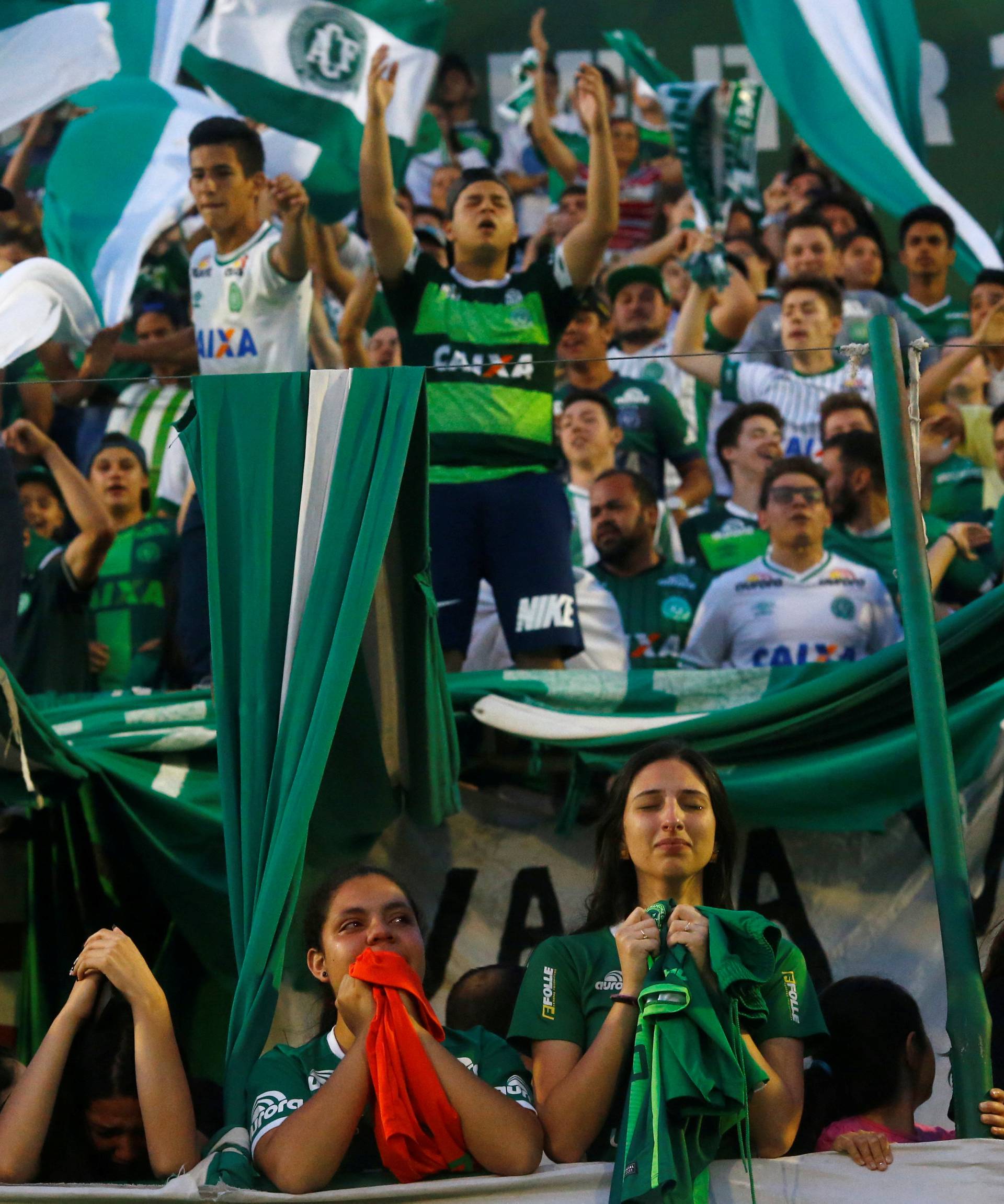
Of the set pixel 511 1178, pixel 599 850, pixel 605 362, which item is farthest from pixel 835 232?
pixel 511 1178

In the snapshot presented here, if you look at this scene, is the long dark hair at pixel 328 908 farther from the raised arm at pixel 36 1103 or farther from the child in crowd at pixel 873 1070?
the child in crowd at pixel 873 1070

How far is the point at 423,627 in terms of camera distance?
13.6ft

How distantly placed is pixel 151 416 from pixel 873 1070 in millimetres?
3728

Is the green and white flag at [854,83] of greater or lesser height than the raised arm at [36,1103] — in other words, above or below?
above

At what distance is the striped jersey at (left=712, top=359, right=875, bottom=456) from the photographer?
6.21 metres

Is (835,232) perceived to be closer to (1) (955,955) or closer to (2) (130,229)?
(2) (130,229)

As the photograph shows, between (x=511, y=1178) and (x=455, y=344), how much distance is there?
9.78 ft

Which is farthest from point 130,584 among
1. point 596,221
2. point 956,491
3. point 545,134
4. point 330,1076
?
point 545,134

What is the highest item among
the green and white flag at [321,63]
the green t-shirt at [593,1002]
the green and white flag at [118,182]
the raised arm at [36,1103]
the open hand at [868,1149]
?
the green and white flag at [321,63]

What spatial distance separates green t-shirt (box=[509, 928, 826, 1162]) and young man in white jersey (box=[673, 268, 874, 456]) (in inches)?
120

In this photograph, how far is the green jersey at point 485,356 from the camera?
5.31m

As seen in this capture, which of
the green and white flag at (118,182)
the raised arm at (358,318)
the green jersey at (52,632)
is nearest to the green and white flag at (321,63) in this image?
the green and white flag at (118,182)

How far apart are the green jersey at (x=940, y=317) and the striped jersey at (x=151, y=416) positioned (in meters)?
2.77

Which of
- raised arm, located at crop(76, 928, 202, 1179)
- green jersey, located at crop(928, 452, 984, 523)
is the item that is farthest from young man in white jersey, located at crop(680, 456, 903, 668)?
raised arm, located at crop(76, 928, 202, 1179)
